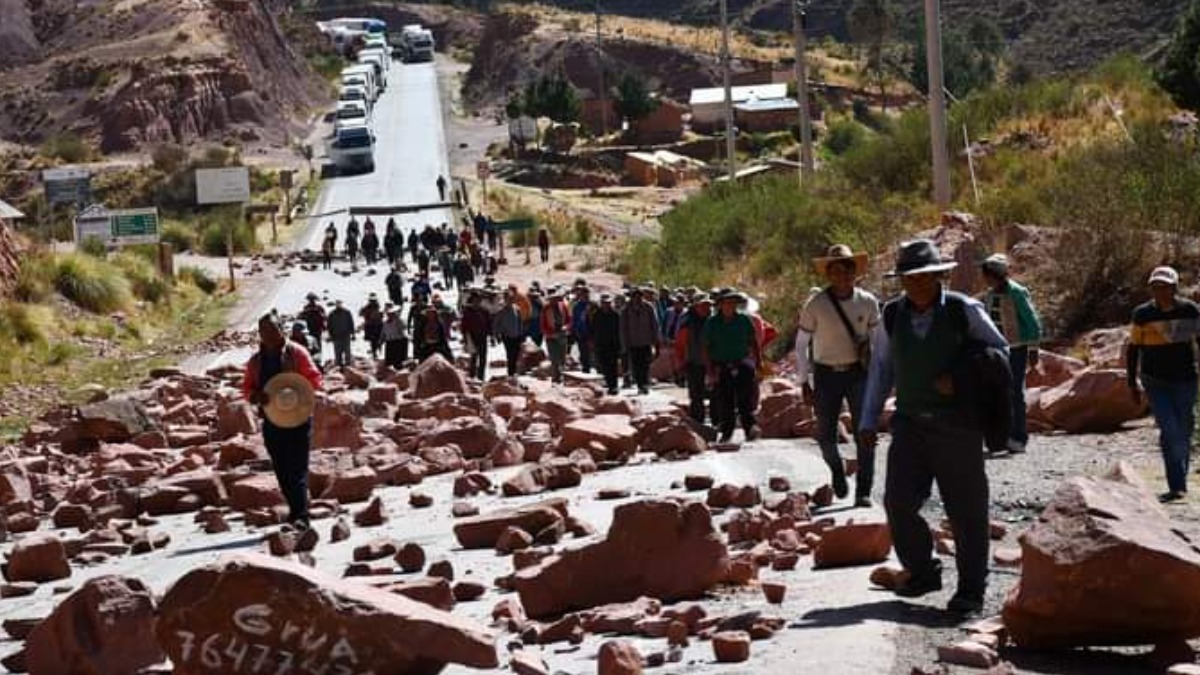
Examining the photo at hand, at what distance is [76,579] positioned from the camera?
585 inches

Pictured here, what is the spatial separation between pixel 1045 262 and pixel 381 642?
19052 millimetres

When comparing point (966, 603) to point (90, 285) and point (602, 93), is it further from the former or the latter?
point (602, 93)

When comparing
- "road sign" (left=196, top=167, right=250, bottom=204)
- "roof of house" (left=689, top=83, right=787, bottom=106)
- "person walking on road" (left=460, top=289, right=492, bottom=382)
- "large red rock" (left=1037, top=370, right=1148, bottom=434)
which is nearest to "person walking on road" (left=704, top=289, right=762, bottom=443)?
"large red rock" (left=1037, top=370, right=1148, bottom=434)

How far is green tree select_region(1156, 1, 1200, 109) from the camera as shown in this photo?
141ft

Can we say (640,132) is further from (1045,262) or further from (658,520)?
(658,520)

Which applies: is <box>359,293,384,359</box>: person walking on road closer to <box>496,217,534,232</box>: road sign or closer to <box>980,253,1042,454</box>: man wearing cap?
<box>980,253,1042,454</box>: man wearing cap

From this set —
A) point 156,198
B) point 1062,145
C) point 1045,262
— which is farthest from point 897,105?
point 1045,262

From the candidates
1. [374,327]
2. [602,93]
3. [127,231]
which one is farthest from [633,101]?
[374,327]

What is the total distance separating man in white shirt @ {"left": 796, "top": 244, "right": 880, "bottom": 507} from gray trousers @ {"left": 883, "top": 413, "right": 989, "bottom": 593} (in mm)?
3237

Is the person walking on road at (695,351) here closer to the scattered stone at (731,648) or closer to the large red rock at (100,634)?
the large red rock at (100,634)

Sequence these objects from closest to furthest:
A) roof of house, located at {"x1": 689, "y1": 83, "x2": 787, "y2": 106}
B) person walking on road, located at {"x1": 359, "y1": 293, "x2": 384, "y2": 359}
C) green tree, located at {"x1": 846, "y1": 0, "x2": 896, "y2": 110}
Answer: person walking on road, located at {"x1": 359, "y1": 293, "x2": 384, "y2": 359} < roof of house, located at {"x1": 689, "y1": 83, "x2": 787, "y2": 106} < green tree, located at {"x1": 846, "y1": 0, "x2": 896, "y2": 110}

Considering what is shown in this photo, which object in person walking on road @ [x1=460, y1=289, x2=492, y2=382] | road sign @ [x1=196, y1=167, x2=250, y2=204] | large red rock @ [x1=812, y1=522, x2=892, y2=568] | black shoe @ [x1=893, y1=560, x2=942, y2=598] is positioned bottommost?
road sign @ [x1=196, y1=167, x2=250, y2=204]

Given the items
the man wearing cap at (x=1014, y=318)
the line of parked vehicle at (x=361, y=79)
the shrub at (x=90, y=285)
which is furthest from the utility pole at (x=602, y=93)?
the man wearing cap at (x=1014, y=318)

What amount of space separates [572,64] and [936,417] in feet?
421
